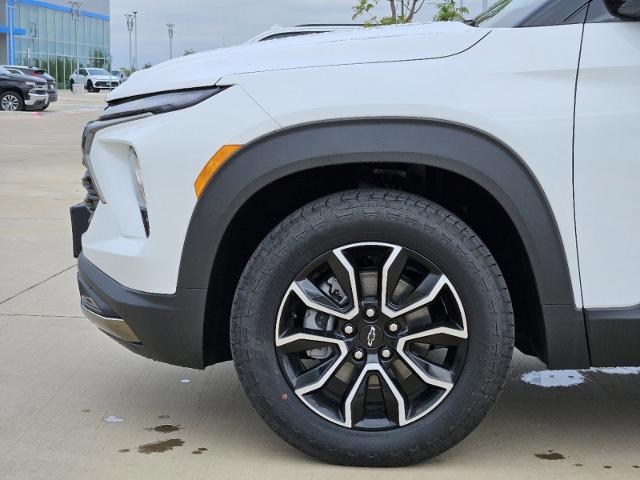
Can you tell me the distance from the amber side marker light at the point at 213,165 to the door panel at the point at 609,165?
1.00m

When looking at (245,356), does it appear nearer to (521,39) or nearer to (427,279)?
(427,279)

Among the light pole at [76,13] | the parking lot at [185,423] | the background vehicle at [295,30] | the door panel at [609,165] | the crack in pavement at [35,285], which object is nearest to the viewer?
the door panel at [609,165]

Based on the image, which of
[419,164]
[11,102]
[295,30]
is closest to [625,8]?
[419,164]

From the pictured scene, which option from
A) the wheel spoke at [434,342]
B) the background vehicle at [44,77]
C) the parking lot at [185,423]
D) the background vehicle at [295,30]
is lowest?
the parking lot at [185,423]

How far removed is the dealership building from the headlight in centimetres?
6321

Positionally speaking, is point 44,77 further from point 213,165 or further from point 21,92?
point 213,165

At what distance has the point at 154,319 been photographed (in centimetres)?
314

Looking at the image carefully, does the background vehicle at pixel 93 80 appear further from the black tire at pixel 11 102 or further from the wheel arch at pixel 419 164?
the wheel arch at pixel 419 164

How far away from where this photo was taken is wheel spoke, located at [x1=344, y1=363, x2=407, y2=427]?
3068 millimetres

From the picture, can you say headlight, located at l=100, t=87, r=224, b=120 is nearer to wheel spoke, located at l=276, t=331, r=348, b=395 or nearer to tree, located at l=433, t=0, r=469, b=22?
wheel spoke, located at l=276, t=331, r=348, b=395

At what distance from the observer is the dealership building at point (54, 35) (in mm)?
63500

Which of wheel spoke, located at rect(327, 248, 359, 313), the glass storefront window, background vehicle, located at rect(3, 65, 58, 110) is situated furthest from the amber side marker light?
the glass storefront window

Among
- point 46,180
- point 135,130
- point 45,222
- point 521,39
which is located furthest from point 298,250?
point 46,180

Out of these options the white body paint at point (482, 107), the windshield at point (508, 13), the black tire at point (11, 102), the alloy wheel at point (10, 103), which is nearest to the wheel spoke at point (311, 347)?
the white body paint at point (482, 107)
